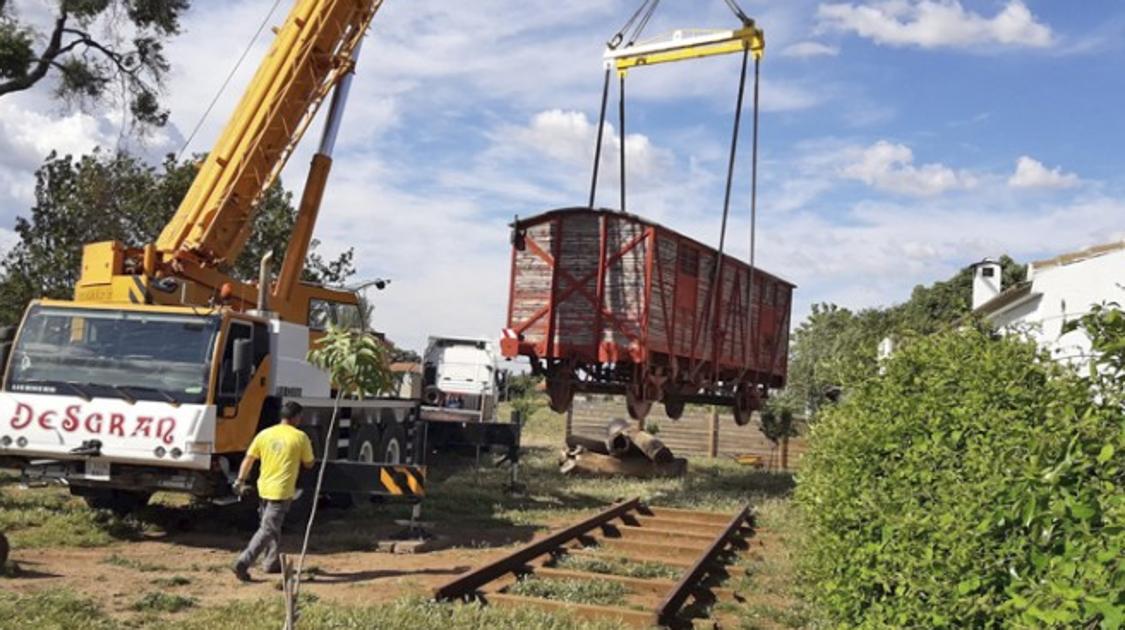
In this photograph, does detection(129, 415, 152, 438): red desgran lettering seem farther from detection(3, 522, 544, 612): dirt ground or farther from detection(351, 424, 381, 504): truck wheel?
detection(351, 424, 381, 504): truck wheel

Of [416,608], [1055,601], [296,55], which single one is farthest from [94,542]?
[1055,601]

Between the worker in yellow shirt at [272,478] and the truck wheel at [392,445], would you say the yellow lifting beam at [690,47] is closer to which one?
the truck wheel at [392,445]

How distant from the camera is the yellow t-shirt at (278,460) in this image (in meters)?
8.73

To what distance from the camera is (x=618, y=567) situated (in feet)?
32.8

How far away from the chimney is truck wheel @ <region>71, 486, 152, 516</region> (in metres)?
31.3

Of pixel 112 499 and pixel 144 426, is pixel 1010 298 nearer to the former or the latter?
pixel 112 499

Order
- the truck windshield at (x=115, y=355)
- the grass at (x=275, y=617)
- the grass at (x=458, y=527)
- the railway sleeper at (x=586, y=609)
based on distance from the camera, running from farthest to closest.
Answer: the truck windshield at (x=115, y=355), the railway sleeper at (x=586, y=609), the grass at (x=458, y=527), the grass at (x=275, y=617)

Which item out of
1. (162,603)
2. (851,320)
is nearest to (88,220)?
(162,603)

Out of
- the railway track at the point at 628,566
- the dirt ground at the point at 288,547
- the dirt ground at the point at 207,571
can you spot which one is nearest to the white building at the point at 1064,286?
the dirt ground at the point at 288,547

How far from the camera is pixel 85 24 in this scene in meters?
19.2

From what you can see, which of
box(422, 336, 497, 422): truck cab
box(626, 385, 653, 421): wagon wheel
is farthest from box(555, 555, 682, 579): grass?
box(422, 336, 497, 422): truck cab

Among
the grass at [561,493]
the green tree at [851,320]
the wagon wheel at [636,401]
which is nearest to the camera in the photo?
the grass at [561,493]

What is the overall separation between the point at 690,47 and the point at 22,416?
12.0m

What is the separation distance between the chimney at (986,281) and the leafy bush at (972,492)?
31084mm
